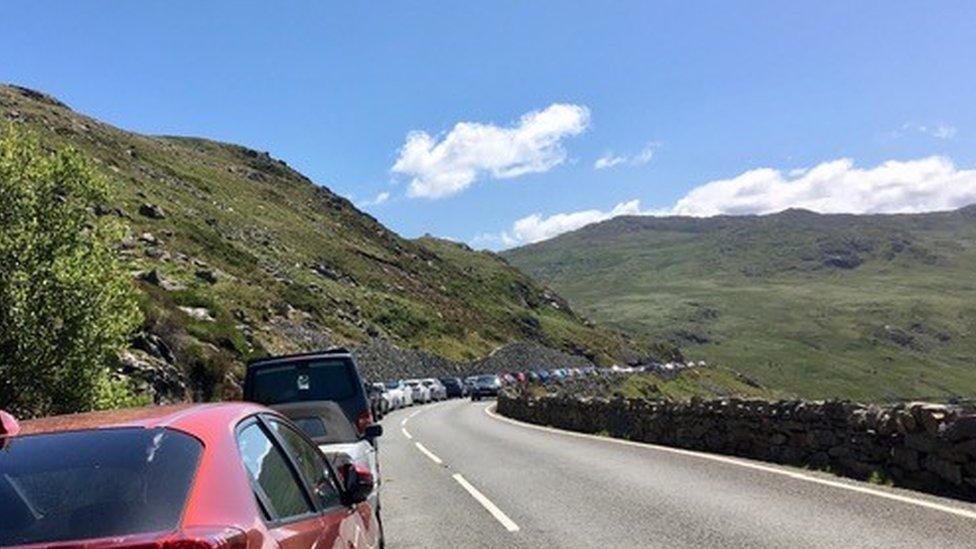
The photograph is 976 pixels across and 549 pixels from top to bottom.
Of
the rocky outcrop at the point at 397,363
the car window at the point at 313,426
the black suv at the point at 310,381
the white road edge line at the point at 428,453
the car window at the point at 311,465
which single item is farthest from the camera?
the rocky outcrop at the point at 397,363

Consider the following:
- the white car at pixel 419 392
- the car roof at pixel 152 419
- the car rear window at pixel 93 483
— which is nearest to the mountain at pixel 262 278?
the white car at pixel 419 392

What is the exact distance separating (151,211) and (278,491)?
220 ft

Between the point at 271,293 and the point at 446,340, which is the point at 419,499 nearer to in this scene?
the point at 271,293


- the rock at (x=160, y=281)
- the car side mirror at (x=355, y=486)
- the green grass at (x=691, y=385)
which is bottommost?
the green grass at (x=691, y=385)

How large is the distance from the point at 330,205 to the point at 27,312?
12844 cm

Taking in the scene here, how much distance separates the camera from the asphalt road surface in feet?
27.4

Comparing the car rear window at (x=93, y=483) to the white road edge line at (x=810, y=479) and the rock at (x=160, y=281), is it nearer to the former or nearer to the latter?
the white road edge line at (x=810, y=479)

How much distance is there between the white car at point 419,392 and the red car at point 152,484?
48688mm

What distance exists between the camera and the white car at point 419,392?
53.3 meters

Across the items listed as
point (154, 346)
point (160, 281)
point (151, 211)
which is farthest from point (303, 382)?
point (151, 211)

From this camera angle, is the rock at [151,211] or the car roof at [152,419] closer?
the car roof at [152,419]

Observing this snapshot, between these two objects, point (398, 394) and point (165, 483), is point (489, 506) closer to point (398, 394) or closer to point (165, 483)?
point (165, 483)

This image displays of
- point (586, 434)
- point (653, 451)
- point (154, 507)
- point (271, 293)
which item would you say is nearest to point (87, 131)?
point (271, 293)

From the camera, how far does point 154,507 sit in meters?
3.07
